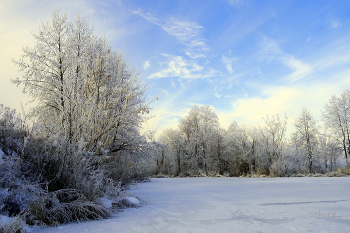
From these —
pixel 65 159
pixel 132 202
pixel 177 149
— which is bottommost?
pixel 132 202

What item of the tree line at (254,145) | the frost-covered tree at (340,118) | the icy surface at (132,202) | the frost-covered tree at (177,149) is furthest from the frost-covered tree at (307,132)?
the icy surface at (132,202)

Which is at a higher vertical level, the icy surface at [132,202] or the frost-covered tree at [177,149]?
the frost-covered tree at [177,149]

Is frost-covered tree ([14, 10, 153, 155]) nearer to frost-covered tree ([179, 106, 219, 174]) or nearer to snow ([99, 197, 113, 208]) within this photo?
snow ([99, 197, 113, 208])

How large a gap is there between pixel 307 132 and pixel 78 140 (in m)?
30.6

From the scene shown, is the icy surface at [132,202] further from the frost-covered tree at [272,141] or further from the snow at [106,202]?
the frost-covered tree at [272,141]

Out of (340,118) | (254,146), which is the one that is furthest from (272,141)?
(340,118)

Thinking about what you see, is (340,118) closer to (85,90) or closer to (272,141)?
(272,141)

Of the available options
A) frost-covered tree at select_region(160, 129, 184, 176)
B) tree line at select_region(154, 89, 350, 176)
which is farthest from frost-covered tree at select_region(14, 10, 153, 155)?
frost-covered tree at select_region(160, 129, 184, 176)

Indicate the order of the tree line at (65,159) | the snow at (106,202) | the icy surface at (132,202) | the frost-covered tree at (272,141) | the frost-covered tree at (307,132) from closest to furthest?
the tree line at (65,159) → the snow at (106,202) → the icy surface at (132,202) → the frost-covered tree at (272,141) → the frost-covered tree at (307,132)

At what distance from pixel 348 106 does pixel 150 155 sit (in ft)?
85.5

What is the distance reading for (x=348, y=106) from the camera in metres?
23.5

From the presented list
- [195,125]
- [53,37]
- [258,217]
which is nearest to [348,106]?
[195,125]

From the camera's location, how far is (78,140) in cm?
410

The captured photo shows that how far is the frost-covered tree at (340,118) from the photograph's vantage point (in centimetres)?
2338
